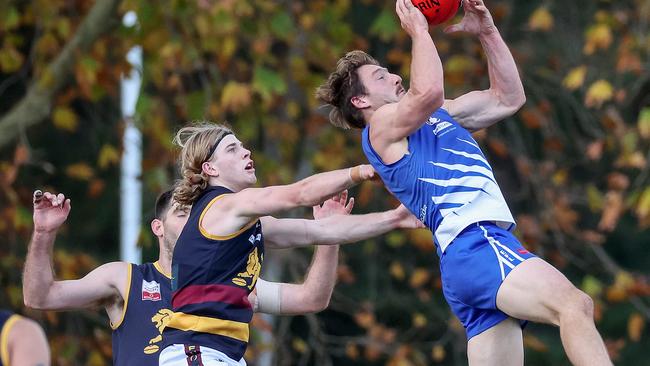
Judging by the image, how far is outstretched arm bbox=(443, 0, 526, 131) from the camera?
6.37m

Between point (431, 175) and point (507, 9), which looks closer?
point (431, 175)

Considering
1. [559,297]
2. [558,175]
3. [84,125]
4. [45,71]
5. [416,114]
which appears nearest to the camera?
[559,297]

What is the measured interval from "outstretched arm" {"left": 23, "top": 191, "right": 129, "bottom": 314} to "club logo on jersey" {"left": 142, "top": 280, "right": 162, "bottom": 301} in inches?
4.0

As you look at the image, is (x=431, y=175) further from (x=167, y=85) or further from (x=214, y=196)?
(x=167, y=85)

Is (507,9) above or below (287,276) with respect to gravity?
above

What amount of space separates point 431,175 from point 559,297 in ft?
2.65

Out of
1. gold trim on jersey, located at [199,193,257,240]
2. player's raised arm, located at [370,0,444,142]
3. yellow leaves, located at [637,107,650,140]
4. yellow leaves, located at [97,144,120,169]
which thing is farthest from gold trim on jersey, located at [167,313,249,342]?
yellow leaves, located at [97,144,120,169]

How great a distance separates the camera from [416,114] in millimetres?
5840

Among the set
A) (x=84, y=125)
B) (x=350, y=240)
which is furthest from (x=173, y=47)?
(x=350, y=240)

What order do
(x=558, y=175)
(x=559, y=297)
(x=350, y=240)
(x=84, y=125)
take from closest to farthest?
(x=559, y=297), (x=350, y=240), (x=558, y=175), (x=84, y=125)

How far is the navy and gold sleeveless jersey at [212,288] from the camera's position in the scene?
231 inches

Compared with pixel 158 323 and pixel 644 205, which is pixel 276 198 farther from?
pixel 644 205

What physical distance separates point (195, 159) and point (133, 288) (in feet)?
2.70

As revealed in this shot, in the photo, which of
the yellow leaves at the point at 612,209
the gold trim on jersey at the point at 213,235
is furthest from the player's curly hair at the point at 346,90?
the yellow leaves at the point at 612,209
